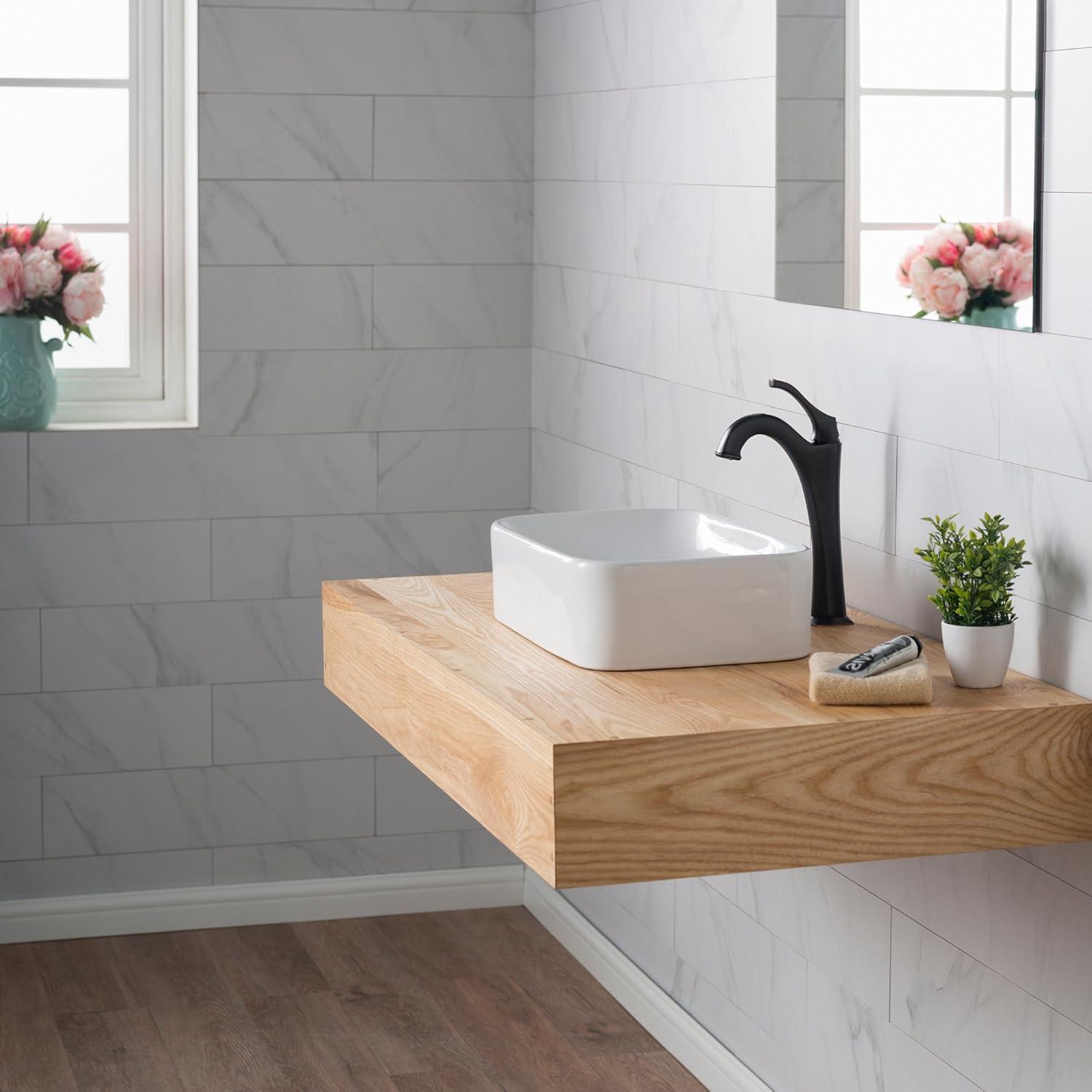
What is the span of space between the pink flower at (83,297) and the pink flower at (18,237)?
13 cm

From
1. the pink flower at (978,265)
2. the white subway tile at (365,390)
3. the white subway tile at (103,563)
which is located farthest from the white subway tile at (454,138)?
the pink flower at (978,265)

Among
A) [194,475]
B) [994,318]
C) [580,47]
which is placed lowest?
→ [194,475]

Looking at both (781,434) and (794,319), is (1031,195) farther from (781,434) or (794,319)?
(794,319)

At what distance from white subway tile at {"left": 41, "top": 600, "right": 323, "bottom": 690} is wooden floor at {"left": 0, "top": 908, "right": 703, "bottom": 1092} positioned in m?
0.63

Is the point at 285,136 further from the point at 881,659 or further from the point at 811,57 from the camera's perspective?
the point at 881,659

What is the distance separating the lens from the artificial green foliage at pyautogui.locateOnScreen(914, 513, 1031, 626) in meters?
2.04

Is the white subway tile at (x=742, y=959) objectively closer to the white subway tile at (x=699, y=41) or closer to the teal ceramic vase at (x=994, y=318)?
the teal ceramic vase at (x=994, y=318)

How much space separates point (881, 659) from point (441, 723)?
23.5 inches

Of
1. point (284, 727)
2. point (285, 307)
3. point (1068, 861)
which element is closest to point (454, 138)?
point (285, 307)

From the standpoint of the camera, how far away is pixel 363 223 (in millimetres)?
3873

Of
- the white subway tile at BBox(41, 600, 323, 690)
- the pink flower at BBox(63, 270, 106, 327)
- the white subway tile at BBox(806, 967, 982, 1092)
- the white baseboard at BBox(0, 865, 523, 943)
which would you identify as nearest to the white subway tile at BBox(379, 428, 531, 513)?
the white subway tile at BBox(41, 600, 323, 690)

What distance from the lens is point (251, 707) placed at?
3947 millimetres

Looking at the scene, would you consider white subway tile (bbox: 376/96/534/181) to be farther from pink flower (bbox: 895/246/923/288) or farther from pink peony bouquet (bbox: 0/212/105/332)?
pink flower (bbox: 895/246/923/288)

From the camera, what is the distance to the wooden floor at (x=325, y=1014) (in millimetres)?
3215
